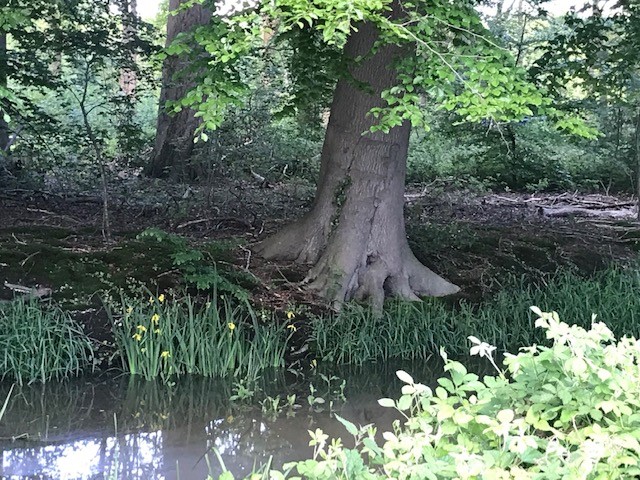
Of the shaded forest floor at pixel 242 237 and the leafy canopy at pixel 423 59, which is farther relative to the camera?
the shaded forest floor at pixel 242 237

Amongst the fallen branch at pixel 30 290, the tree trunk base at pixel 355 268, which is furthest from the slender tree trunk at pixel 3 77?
the tree trunk base at pixel 355 268

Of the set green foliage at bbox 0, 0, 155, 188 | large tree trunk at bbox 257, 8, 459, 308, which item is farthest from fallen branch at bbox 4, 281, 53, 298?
large tree trunk at bbox 257, 8, 459, 308

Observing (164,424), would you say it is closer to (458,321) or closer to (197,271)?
(197,271)

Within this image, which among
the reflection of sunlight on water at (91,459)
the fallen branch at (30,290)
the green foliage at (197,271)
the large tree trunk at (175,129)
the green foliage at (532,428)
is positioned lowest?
the reflection of sunlight on water at (91,459)

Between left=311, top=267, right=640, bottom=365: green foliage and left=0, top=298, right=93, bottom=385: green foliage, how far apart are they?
184cm

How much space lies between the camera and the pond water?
3.54 metres

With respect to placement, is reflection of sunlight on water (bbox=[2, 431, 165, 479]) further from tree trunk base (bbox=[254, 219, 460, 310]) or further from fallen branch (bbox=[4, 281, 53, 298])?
tree trunk base (bbox=[254, 219, 460, 310])

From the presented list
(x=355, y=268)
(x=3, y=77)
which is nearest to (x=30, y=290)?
(x=3, y=77)

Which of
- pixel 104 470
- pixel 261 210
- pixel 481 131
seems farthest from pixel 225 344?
pixel 481 131

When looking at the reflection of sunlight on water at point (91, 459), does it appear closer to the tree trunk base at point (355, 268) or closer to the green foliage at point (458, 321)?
the green foliage at point (458, 321)

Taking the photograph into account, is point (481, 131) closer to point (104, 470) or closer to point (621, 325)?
point (621, 325)

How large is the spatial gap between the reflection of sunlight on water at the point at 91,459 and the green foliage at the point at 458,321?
2.05m

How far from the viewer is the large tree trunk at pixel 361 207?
6277 mm

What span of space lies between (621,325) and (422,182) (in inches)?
241
